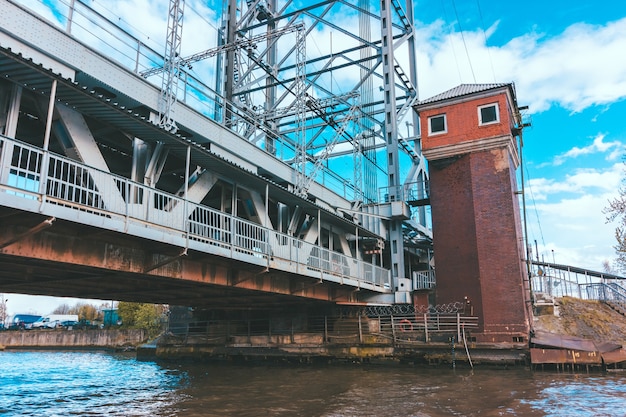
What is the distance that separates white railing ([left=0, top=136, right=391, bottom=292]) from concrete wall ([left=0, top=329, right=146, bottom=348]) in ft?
140

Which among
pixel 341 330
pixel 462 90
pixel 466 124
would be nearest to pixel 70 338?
pixel 341 330

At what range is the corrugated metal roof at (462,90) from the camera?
89.0 ft

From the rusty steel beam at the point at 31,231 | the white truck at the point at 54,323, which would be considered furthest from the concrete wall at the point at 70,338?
the rusty steel beam at the point at 31,231

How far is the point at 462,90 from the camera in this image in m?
28.4

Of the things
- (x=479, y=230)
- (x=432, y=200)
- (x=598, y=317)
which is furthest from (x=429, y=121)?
(x=598, y=317)

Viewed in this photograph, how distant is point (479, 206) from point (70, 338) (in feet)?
177

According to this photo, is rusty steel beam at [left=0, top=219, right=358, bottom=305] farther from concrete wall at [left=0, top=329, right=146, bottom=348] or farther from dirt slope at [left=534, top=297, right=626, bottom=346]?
concrete wall at [left=0, top=329, right=146, bottom=348]

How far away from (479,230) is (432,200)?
3.28 metres

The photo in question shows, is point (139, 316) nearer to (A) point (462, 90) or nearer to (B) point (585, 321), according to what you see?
(A) point (462, 90)

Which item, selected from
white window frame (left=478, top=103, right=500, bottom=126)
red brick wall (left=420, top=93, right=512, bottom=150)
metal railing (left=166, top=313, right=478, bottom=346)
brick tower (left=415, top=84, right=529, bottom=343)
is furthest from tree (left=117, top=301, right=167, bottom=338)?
white window frame (left=478, top=103, right=500, bottom=126)

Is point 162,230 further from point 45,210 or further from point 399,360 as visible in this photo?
point 399,360

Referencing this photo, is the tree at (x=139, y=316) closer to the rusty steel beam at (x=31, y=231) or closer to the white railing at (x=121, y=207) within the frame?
the white railing at (x=121, y=207)

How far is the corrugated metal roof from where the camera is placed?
2712cm

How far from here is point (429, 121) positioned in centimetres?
2862
